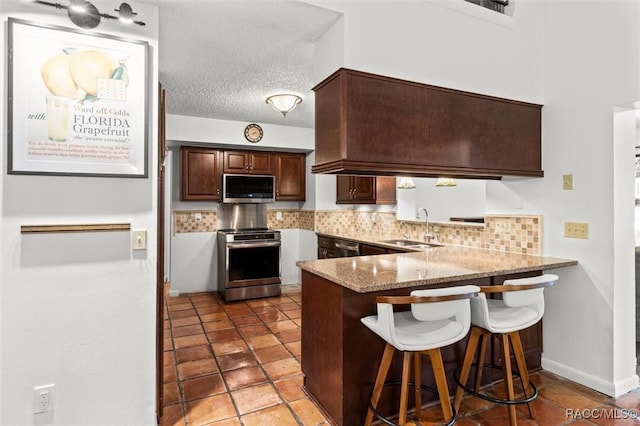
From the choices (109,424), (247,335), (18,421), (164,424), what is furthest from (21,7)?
(247,335)

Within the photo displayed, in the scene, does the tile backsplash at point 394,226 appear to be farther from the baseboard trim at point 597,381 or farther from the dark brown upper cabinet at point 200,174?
the baseboard trim at point 597,381

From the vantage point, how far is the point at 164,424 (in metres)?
2.06

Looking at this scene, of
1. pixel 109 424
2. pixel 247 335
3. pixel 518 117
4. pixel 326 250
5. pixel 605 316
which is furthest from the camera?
pixel 326 250

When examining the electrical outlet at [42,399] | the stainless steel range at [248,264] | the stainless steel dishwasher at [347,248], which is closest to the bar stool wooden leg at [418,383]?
the electrical outlet at [42,399]

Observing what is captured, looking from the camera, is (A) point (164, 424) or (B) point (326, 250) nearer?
(A) point (164, 424)

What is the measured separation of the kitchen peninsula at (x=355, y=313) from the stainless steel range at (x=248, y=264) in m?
2.45

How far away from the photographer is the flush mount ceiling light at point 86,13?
1.68m

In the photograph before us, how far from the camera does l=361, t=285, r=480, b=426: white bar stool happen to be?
5.57 feet

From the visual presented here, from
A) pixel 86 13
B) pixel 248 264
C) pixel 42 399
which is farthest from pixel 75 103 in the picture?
pixel 248 264

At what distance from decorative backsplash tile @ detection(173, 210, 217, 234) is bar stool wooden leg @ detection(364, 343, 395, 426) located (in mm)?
3842

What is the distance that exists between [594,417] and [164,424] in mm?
2519

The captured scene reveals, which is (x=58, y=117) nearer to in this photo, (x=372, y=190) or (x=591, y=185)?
(x=591, y=185)

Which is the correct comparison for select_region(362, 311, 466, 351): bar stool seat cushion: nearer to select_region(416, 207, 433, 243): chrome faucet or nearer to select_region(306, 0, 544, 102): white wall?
select_region(306, 0, 544, 102): white wall

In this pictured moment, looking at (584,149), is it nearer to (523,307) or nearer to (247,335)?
(523,307)
